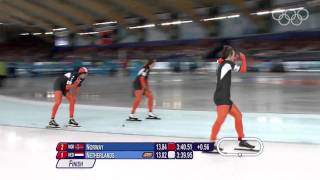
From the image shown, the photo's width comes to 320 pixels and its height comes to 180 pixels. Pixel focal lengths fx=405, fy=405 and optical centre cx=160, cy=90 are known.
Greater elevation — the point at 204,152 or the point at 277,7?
the point at 277,7

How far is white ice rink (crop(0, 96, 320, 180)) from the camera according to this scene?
402 cm

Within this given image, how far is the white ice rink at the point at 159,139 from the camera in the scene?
4023 mm

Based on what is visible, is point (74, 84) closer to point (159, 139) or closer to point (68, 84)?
point (68, 84)

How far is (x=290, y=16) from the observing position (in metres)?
31.5

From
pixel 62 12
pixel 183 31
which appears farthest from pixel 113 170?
pixel 62 12

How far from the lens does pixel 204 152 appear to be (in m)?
4.83

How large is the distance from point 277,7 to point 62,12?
23551 millimetres

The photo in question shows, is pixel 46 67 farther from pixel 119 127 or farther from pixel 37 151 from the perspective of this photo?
pixel 37 151

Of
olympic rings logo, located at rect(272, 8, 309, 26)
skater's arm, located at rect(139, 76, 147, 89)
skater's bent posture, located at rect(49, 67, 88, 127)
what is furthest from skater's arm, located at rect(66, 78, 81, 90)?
olympic rings logo, located at rect(272, 8, 309, 26)

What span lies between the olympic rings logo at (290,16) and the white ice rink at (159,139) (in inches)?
933

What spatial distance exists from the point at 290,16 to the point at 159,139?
28.2 meters

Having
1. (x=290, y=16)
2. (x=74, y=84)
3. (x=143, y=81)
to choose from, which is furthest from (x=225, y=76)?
(x=290, y=16)

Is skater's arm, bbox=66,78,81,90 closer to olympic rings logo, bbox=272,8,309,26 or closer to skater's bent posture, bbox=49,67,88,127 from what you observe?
skater's bent posture, bbox=49,67,88,127

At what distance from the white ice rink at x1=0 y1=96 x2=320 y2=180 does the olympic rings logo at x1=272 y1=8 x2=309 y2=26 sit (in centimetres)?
2369
